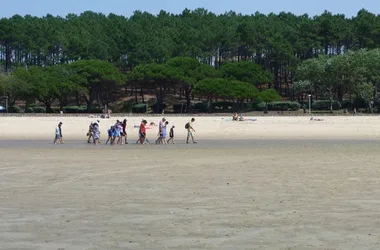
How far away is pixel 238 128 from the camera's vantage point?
48000mm

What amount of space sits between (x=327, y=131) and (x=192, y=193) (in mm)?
31971

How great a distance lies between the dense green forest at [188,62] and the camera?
76000mm

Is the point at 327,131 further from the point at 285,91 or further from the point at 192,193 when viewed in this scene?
the point at 285,91

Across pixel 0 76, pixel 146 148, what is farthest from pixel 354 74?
pixel 146 148

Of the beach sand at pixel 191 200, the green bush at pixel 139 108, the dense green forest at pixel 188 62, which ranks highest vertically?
the dense green forest at pixel 188 62

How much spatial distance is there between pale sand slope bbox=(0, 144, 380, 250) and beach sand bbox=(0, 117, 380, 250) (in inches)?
0.8

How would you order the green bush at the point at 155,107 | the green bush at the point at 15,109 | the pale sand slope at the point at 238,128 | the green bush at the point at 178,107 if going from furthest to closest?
the green bush at the point at 178,107
the green bush at the point at 155,107
the green bush at the point at 15,109
the pale sand slope at the point at 238,128

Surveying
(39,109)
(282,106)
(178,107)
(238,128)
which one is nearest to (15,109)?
(39,109)

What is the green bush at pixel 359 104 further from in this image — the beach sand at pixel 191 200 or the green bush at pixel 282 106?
the beach sand at pixel 191 200

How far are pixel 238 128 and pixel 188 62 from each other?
36.5 metres

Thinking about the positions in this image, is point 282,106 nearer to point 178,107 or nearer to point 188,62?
point 178,107

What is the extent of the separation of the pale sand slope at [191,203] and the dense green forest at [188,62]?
51.7 metres

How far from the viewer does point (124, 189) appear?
1661 cm

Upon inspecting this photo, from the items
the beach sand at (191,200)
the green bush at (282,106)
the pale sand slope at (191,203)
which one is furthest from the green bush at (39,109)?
the pale sand slope at (191,203)
